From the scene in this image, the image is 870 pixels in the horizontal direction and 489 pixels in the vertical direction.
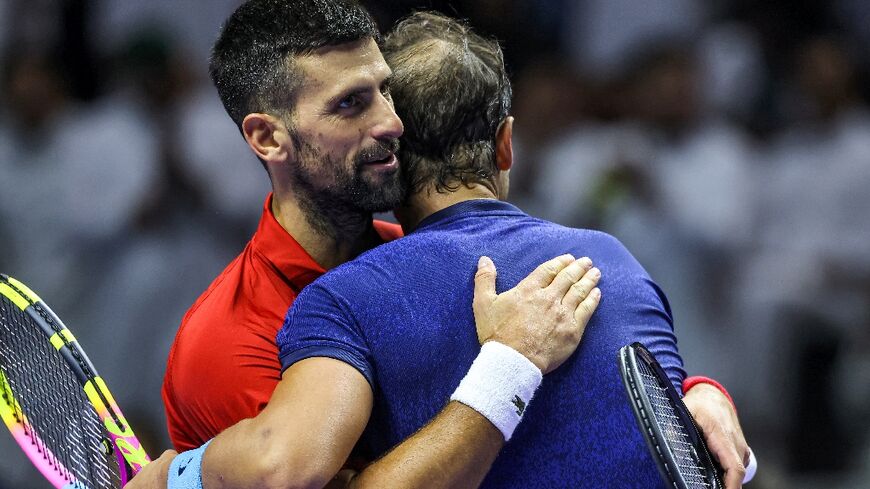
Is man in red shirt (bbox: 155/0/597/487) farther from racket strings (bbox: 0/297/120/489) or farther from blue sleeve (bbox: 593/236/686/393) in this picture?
racket strings (bbox: 0/297/120/489)

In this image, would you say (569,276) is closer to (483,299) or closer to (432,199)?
(483,299)

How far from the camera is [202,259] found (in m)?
5.82

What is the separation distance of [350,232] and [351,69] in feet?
1.26

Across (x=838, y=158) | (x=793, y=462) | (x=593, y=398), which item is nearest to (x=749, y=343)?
(x=793, y=462)

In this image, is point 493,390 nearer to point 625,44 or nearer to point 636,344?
point 636,344

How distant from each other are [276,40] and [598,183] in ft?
10.5

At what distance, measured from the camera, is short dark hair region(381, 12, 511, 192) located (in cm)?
278

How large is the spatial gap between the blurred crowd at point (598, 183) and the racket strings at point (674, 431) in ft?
10.7

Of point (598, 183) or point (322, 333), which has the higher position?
point (322, 333)

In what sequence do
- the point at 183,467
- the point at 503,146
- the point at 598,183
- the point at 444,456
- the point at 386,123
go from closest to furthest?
the point at 444,456, the point at 183,467, the point at 386,123, the point at 503,146, the point at 598,183

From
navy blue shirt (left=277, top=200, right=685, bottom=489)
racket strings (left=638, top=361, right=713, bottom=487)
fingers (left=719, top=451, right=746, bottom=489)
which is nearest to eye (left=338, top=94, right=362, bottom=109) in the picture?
navy blue shirt (left=277, top=200, right=685, bottom=489)

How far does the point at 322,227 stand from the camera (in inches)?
113

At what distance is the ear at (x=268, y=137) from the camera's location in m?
2.84

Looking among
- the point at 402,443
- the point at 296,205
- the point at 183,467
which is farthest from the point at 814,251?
the point at 183,467
